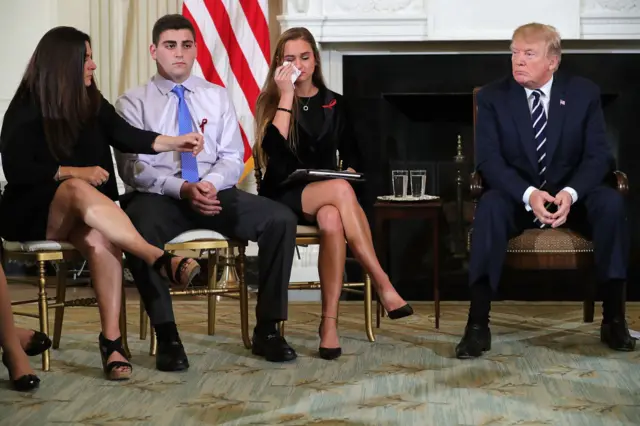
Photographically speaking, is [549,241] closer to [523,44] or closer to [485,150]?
[485,150]

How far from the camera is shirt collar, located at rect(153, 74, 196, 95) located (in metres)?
4.11

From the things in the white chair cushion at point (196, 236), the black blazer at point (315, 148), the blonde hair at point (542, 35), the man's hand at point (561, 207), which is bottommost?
the white chair cushion at point (196, 236)

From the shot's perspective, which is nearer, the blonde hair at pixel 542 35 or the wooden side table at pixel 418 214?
the blonde hair at pixel 542 35

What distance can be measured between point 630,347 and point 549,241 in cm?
50

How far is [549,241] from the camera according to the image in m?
4.02

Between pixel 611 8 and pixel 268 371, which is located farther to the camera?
pixel 611 8

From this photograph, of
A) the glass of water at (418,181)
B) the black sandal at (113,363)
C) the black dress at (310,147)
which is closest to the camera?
the black sandal at (113,363)

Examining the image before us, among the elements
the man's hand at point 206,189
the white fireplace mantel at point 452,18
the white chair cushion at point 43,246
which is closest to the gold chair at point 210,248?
the man's hand at point 206,189

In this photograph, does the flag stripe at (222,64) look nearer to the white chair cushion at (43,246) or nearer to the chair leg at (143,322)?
the chair leg at (143,322)

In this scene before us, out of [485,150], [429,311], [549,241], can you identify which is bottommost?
[429,311]

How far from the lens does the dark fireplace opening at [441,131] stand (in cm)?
570

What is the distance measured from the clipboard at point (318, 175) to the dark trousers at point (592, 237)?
1.69 ft

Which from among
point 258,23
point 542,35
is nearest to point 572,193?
point 542,35

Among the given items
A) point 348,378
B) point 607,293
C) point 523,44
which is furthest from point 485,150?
point 348,378
